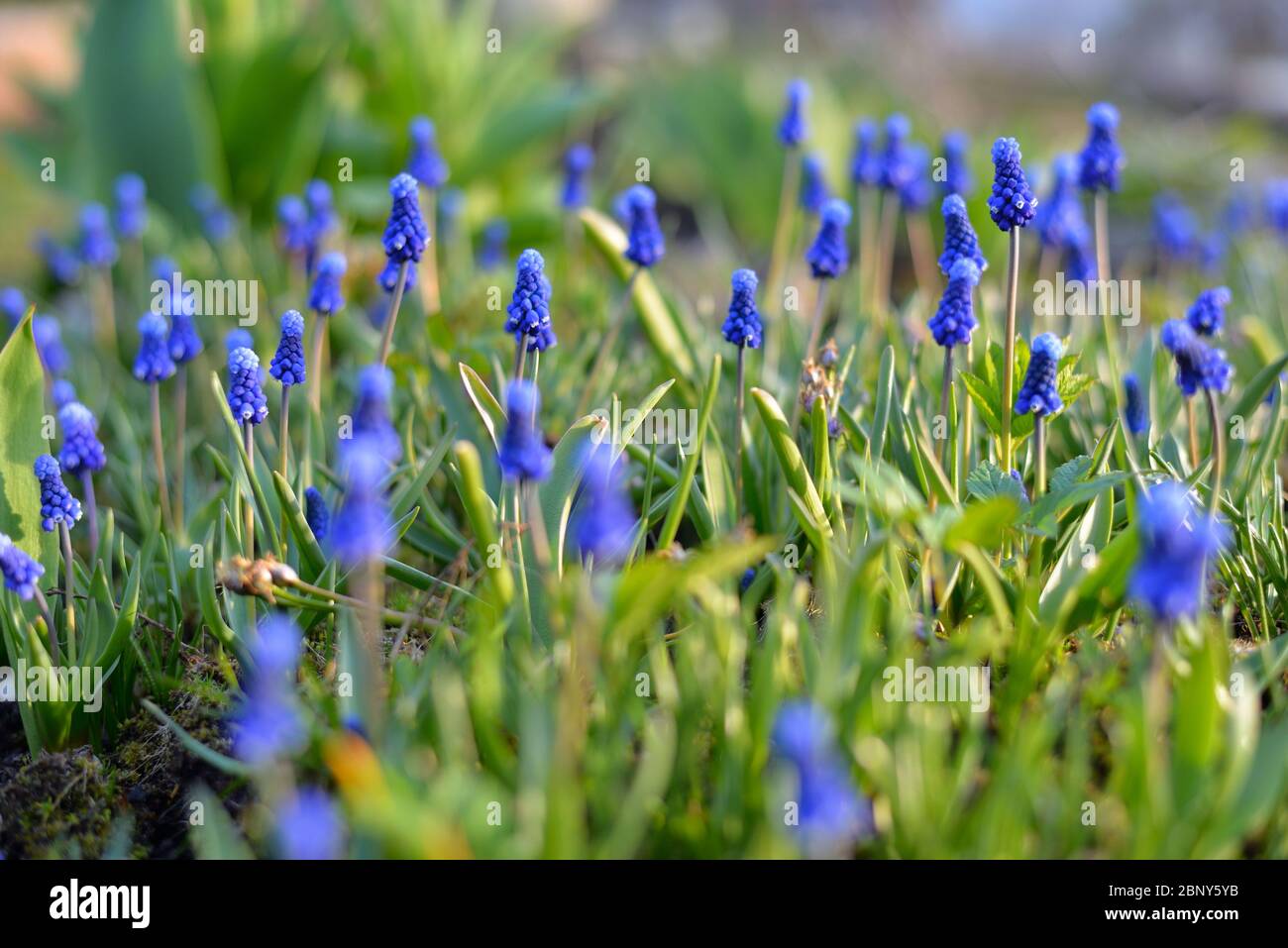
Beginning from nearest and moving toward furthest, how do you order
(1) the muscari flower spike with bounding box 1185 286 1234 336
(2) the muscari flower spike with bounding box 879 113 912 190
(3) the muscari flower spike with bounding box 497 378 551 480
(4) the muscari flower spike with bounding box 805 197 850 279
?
(3) the muscari flower spike with bounding box 497 378 551 480, (1) the muscari flower spike with bounding box 1185 286 1234 336, (4) the muscari flower spike with bounding box 805 197 850 279, (2) the muscari flower spike with bounding box 879 113 912 190

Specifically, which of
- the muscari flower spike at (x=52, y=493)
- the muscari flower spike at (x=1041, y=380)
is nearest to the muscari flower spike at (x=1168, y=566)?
the muscari flower spike at (x=1041, y=380)

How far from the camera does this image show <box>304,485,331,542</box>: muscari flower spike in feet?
9.67

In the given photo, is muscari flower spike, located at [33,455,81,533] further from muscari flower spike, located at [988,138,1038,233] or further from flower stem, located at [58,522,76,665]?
muscari flower spike, located at [988,138,1038,233]

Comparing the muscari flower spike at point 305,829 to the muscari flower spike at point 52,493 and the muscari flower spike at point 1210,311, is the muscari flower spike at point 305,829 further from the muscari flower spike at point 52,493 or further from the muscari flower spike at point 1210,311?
the muscari flower spike at point 1210,311

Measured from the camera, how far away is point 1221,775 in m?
2.03

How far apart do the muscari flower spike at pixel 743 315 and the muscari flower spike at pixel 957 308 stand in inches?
16.7

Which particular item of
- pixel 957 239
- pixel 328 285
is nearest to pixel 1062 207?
pixel 957 239

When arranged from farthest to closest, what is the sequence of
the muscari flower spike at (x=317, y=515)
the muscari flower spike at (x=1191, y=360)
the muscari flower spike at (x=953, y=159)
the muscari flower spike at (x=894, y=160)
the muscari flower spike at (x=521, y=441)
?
the muscari flower spike at (x=953, y=159) < the muscari flower spike at (x=894, y=160) < the muscari flower spike at (x=317, y=515) < the muscari flower spike at (x=1191, y=360) < the muscari flower spike at (x=521, y=441)

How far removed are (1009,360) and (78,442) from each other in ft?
6.87

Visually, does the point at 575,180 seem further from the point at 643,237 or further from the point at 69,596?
the point at 69,596

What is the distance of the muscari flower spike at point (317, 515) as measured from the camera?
9.67ft

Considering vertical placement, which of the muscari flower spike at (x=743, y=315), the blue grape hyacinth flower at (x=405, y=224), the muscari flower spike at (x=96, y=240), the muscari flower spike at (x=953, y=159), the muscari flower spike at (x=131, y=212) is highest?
the muscari flower spike at (x=131, y=212)

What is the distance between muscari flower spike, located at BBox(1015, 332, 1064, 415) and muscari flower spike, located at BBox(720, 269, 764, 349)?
64cm

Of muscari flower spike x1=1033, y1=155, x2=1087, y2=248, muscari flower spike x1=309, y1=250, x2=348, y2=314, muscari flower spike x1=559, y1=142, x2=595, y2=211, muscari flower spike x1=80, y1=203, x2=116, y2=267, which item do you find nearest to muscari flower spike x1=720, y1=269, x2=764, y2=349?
muscari flower spike x1=309, y1=250, x2=348, y2=314
